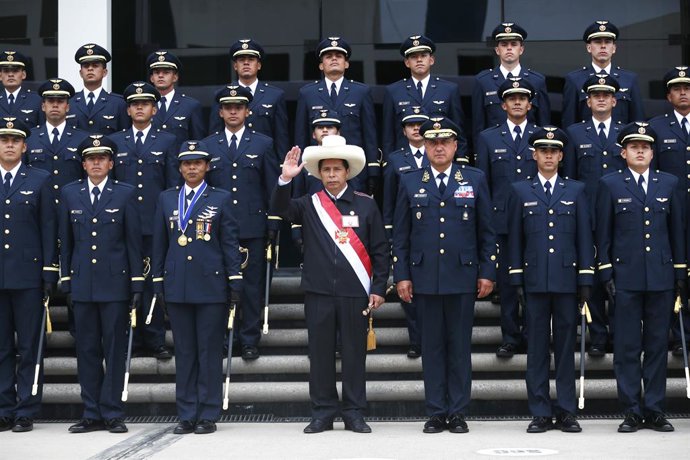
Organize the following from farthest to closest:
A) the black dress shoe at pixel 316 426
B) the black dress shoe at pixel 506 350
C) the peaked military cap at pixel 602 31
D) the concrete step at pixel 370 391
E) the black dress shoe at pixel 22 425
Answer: the peaked military cap at pixel 602 31
the black dress shoe at pixel 506 350
the concrete step at pixel 370 391
the black dress shoe at pixel 22 425
the black dress shoe at pixel 316 426

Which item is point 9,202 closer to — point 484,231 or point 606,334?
point 484,231

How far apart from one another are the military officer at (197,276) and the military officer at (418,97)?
2.07m

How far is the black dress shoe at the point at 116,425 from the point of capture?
9.67m

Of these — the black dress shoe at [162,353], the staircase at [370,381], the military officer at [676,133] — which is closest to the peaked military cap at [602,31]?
the military officer at [676,133]

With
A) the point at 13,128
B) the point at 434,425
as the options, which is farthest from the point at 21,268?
the point at 434,425

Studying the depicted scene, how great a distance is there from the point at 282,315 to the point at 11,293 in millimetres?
2319

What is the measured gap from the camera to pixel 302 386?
10.4m

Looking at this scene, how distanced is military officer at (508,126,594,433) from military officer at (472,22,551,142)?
1.62 metres

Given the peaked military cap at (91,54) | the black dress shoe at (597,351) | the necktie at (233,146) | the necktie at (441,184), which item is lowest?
the black dress shoe at (597,351)

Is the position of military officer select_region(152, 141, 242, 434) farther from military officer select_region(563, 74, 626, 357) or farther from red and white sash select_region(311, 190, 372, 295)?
military officer select_region(563, 74, 626, 357)

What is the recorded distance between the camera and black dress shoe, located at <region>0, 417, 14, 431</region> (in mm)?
9946

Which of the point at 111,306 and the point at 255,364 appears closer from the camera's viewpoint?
the point at 111,306

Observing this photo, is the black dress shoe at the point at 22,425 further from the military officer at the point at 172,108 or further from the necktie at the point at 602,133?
the necktie at the point at 602,133

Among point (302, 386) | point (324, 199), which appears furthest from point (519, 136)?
point (302, 386)
